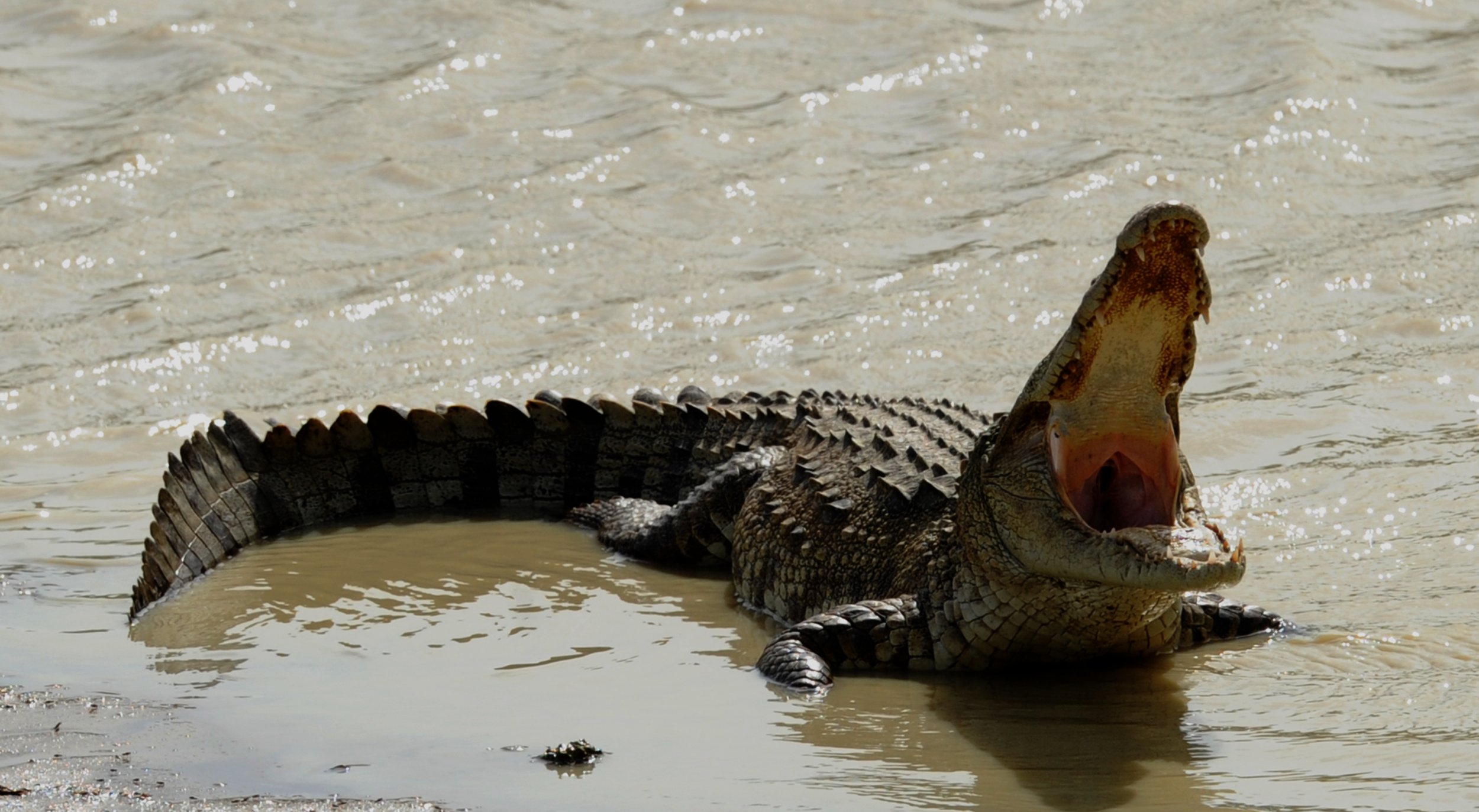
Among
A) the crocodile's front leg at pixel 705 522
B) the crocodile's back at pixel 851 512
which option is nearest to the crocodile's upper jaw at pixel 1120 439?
the crocodile's back at pixel 851 512

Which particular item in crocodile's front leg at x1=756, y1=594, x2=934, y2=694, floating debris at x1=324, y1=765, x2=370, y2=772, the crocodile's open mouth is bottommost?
floating debris at x1=324, y1=765, x2=370, y2=772

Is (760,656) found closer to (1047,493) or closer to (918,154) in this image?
(1047,493)

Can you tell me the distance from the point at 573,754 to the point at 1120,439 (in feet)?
5.25

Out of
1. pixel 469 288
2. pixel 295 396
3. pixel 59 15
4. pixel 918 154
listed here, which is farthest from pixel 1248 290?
pixel 59 15

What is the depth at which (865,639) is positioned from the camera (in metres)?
5.22

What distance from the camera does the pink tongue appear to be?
4.77 meters

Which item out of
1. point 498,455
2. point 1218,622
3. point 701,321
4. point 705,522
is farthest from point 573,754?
point 701,321

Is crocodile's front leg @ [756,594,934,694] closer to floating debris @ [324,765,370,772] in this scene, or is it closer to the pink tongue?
the pink tongue

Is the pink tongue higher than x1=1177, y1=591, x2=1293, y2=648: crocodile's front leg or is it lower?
higher

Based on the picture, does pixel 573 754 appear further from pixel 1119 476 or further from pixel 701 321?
pixel 701 321

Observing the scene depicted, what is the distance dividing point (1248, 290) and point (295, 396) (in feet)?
14.7

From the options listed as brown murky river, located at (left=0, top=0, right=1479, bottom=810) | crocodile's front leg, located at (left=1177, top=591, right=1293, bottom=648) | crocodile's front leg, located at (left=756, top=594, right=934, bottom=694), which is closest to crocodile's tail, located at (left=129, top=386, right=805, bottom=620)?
brown murky river, located at (left=0, top=0, right=1479, bottom=810)

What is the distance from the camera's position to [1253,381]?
8047mm

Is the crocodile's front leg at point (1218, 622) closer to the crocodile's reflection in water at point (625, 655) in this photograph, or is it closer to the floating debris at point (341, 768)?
the crocodile's reflection in water at point (625, 655)
